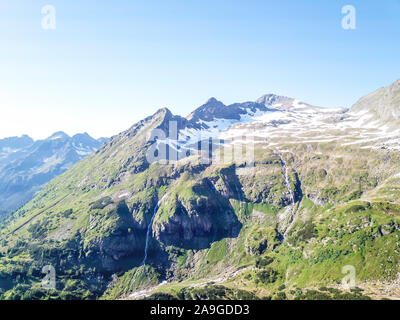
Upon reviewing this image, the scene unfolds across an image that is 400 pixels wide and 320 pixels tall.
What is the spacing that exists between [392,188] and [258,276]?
125 metres

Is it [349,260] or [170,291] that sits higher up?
[349,260]

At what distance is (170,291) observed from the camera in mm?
187750
